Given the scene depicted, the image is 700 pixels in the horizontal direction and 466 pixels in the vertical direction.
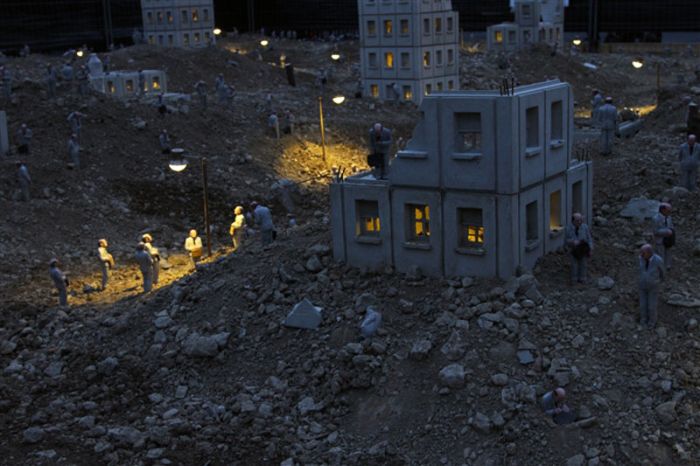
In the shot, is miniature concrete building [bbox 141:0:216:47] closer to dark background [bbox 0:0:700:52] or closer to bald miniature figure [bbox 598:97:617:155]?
dark background [bbox 0:0:700:52]

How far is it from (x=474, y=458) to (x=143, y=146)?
2775 cm

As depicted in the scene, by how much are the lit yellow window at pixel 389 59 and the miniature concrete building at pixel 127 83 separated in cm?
1269

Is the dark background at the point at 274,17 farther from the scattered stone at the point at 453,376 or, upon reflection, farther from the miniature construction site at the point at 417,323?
the scattered stone at the point at 453,376

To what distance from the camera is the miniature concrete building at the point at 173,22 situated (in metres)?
76.2

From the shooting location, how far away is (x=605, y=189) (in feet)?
82.5

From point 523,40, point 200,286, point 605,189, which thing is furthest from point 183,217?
point 523,40

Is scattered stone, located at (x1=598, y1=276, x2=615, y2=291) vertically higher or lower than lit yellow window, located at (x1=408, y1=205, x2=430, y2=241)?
lower

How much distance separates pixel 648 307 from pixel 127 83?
41.9 metres

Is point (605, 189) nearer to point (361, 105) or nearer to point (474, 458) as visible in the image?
point (474, 458)

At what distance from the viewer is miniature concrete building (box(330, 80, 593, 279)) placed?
18656mm

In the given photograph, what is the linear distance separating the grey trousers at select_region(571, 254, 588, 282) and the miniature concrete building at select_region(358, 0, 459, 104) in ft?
122

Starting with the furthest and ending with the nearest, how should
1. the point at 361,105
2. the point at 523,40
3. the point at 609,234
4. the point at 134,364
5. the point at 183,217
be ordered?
the point at 523,40
the point at 361,105
the point at 183,217
the point at 609,234
the point at 134,364

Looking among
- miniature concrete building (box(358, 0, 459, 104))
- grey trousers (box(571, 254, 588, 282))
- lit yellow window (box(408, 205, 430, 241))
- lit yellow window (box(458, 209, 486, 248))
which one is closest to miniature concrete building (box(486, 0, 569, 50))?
miniature concrete building (box(358, 0, 459, 104))

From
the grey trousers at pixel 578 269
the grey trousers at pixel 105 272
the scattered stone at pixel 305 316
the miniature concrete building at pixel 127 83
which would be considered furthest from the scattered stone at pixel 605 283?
the miniature concrete building at pixel 127 83
